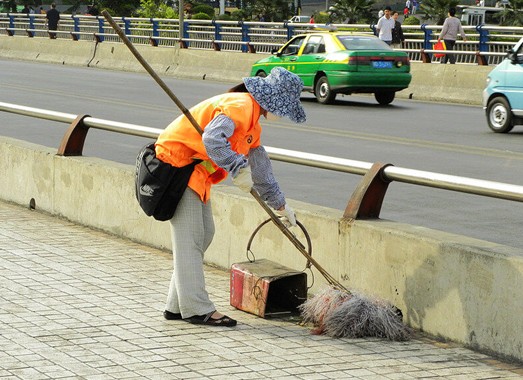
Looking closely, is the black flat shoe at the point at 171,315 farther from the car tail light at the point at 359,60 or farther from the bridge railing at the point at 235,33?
the bridge railing at the point at 235,33

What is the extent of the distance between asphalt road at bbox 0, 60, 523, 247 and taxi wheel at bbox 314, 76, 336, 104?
0.73 feet

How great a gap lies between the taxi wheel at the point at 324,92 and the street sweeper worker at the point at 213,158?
750 inches

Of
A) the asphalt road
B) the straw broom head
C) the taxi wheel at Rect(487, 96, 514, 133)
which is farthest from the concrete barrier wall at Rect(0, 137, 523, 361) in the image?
the taxi wheel at Rect(487, 96, 514, 133)

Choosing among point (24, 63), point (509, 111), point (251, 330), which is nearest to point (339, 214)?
point (251, 330)

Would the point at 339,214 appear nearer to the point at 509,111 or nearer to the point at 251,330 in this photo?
the point at 251,330

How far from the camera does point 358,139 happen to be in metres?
18.6

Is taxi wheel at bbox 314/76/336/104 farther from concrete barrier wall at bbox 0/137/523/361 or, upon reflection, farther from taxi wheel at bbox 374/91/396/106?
concrete barrier wall at bbox 0/137/523/361

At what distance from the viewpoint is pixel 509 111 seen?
791 inches

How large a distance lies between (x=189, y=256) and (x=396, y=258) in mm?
1232

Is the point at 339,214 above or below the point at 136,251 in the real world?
A: above

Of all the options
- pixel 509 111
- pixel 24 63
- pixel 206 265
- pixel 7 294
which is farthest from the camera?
pixel 24 63

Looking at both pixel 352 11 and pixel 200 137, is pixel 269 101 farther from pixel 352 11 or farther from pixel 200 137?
pixel 352 11

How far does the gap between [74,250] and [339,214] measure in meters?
2.63

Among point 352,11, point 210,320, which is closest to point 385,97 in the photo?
point 210,320
